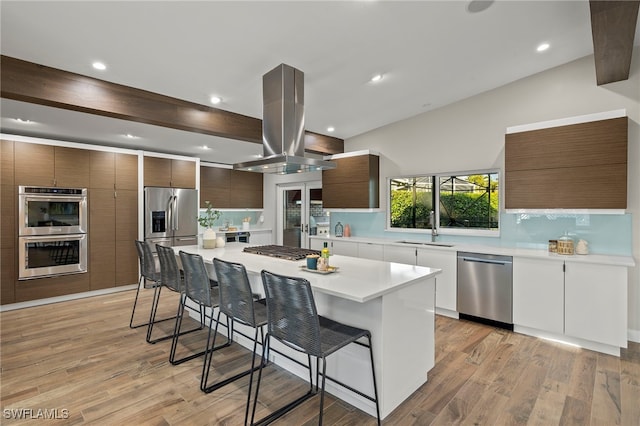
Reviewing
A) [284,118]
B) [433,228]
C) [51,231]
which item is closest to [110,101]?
[284,118]

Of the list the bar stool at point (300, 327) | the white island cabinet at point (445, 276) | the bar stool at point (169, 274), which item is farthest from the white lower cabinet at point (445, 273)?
the bar stool at point (169, 274)

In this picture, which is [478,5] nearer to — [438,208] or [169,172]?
[438,208]

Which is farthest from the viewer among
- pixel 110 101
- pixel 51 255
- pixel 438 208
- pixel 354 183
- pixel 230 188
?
pixel 230 188

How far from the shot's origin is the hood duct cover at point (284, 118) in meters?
3.12

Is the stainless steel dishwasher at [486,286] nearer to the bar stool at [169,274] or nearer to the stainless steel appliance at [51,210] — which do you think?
the bar stool at [169,274]

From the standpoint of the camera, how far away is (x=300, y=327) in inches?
73.1

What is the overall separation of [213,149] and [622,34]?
18.2ft

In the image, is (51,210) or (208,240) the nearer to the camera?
(208,240)

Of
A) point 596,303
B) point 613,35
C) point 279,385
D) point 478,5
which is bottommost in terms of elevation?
point 279,385

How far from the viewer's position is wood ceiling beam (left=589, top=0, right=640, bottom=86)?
213cm

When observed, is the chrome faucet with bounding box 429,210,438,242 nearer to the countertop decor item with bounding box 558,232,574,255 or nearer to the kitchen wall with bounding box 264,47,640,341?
A: the kitchen wall with bounding box 264,47,640,341

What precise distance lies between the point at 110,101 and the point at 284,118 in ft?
5.79

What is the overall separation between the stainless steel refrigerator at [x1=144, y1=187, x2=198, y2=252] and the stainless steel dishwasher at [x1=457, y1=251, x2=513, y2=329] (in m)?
4.66

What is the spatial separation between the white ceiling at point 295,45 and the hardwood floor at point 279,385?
2700 millimetres
